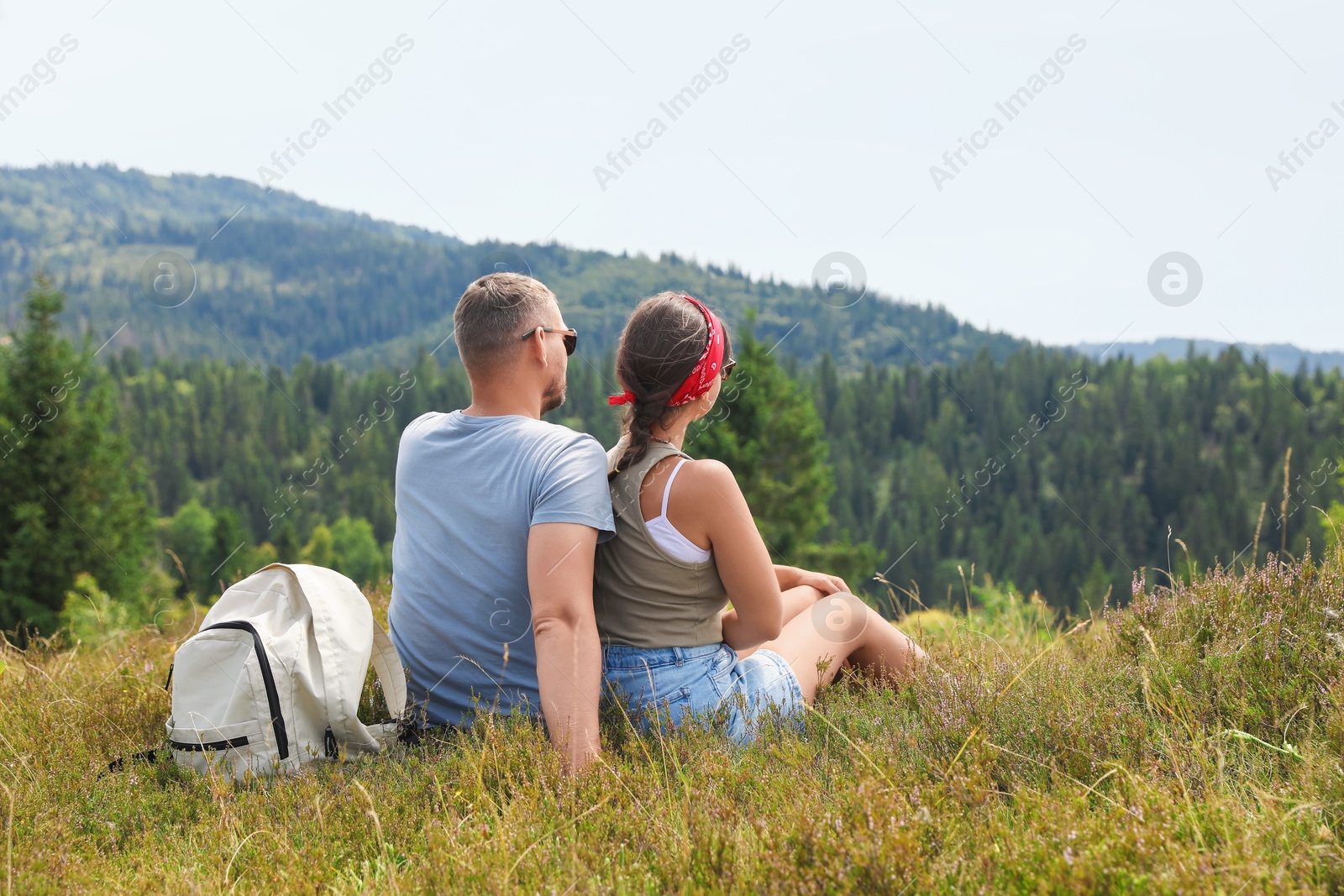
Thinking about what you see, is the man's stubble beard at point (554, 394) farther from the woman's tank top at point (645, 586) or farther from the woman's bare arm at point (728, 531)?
the woman's bare arm at point (728, 531)

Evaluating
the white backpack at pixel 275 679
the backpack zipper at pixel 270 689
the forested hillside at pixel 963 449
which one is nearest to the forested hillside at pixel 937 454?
the forested hillside at pixel 963 449

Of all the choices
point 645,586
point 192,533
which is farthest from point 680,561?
point 192,533

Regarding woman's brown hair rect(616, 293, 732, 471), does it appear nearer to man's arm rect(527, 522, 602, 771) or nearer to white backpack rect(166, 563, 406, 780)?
man's arm rect(527, 522, 602, 771)

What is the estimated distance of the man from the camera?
2922 mm

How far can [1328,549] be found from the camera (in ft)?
13.2

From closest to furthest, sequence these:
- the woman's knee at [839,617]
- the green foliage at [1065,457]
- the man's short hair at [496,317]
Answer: the man's short hair at [496,317]
the woman's knee at [839,617]
the green foliage at [1065,457]

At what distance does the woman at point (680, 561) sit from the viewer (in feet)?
10.2

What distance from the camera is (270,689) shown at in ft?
10.1

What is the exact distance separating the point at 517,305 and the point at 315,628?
1.37 metres

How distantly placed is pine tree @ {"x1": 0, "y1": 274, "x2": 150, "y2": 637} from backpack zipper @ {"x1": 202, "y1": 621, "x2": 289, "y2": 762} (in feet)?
92.1

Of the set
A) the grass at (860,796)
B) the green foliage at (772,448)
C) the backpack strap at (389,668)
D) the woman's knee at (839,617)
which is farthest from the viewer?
the green foliage at (772,448)

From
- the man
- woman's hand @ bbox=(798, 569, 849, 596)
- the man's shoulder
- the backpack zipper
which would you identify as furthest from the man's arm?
woman's hand @ bbox=(798, 569, 849, 596)

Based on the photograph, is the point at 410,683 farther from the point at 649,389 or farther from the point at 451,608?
the point at 649,389

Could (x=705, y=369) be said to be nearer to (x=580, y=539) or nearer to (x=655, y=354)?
(x=655, y=354)
